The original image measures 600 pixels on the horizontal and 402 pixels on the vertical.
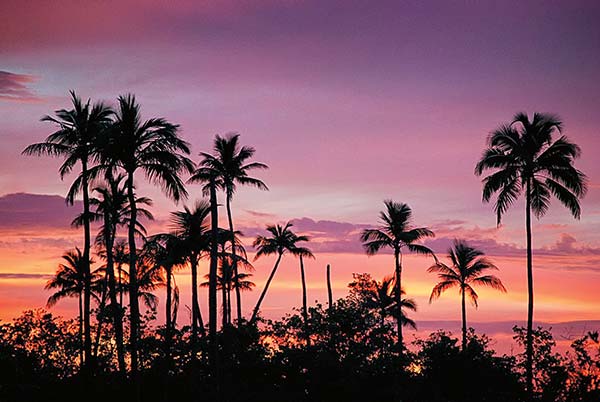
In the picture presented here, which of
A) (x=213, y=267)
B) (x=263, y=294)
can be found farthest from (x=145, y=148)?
(x=263, y=294)

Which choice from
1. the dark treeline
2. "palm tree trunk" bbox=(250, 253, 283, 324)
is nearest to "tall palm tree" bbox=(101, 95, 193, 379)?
the dark treeline

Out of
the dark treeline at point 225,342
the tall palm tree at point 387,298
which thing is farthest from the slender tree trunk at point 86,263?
the tall palm tree at point 387,298

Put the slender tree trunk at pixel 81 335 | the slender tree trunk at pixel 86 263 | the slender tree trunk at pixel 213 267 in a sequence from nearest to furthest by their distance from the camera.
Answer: the slender tree trunk at pixel 213 267 → the slender tree trunk at pixel 86 263 → the slender tree trunk at pixel 81 335

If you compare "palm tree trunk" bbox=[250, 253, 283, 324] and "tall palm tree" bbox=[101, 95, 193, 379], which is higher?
"tall palm tree" bbox=[101, 95, 193, 379]

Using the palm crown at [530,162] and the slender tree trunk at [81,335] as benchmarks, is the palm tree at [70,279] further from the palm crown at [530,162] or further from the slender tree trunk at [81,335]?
the palm crown at [530,162]

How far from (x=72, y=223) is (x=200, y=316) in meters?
12.5

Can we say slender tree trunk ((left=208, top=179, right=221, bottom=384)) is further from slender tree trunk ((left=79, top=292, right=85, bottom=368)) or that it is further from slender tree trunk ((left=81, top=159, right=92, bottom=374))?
slender tree trunk ((left=79, top=292, right=85, bottom=368))

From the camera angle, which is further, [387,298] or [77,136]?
[387,298]

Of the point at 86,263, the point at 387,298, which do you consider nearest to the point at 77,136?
the point at 86,263

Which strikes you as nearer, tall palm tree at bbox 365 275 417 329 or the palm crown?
the palm crown

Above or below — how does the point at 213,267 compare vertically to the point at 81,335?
above

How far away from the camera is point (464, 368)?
4912 centimetres

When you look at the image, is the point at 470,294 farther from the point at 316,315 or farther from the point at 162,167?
the point at 162,167

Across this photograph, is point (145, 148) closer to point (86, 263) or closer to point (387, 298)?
point (86, 263)
